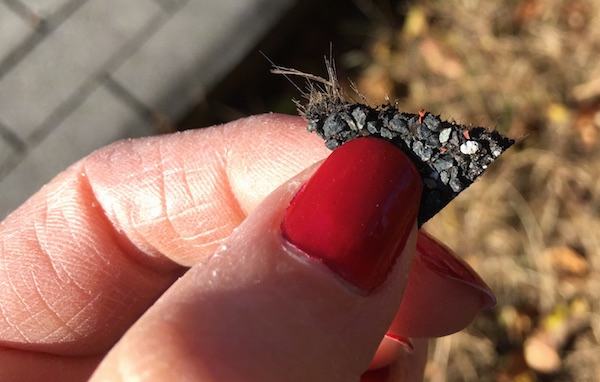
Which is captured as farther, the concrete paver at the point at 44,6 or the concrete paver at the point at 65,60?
the concrete paver at the point at 44,6

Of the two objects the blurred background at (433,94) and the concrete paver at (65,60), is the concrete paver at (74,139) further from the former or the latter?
the concrete paver at (65,60)

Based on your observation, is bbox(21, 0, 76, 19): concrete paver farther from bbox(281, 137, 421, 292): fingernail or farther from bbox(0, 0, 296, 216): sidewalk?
bbox(281, 137, 421, 292): fingernail

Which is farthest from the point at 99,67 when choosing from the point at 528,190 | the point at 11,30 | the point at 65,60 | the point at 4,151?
the point at 528,190

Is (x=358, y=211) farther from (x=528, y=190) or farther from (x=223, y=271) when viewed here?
(x=528, y=190)

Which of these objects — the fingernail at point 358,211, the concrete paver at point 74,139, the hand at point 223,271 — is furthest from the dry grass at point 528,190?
the fingernail at point 358,211

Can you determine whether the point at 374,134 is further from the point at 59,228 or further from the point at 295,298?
the point at 59,228

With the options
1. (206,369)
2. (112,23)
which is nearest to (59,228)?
(206,369)
